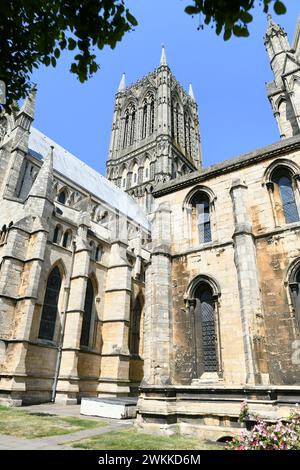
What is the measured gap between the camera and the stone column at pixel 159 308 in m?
10.8

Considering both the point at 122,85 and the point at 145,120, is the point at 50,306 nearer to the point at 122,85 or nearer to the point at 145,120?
the point at 145,120

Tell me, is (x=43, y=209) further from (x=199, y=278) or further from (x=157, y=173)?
(x=157, y=173)

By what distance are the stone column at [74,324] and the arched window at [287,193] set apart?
45.2 feet

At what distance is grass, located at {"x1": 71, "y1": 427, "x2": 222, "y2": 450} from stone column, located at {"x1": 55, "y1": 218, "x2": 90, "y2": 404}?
10.1 meters

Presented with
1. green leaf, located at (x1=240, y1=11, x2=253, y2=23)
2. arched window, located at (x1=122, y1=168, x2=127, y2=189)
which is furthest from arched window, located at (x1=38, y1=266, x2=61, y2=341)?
arched window, located at (x1=122, y1=168, x2=127, y2=189)

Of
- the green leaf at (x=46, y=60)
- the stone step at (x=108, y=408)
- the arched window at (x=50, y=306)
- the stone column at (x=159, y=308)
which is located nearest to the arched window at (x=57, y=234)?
the arched window at (x=50, y=306)

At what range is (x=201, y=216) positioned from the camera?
13.1 metres

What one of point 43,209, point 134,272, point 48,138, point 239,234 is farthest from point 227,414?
point 48,138

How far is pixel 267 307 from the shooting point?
10188mm

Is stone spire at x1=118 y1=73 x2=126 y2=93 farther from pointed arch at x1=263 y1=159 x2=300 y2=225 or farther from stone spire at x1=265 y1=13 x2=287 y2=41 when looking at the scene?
pointed arch at x1=263 y1=159 x2=300 y2=225

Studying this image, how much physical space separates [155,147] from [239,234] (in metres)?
44.9

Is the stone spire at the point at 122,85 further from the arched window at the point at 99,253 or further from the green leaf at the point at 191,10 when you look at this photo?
the green leaf at the point at 191,10

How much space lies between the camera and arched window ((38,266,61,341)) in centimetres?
1955

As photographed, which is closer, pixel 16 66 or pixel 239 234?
pixel 16 66
